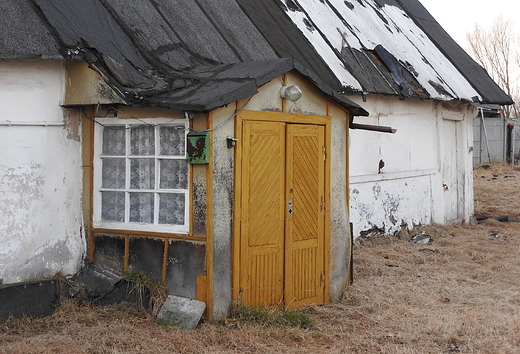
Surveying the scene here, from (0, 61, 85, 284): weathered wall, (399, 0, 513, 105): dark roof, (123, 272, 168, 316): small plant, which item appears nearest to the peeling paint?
(0, 61, 85, 284): weathered wall

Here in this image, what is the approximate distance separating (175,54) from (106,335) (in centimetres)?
328

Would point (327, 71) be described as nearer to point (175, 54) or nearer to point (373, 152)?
point (373, 152)

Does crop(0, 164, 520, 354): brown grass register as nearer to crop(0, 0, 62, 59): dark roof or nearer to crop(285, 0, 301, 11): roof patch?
crop(0, 0, 62, 59): dark roof

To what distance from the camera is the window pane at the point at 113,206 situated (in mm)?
7191

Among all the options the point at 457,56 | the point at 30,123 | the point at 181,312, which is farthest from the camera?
the point at 457,56

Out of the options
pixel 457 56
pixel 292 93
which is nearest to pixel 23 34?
pixel 292 93

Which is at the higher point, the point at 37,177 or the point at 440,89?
the point at 440,89

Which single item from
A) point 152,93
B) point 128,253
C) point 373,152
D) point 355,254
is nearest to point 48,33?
point 152,93

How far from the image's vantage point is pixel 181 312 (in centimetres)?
657

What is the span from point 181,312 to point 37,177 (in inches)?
77.8

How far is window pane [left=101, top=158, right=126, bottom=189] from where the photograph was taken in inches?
283

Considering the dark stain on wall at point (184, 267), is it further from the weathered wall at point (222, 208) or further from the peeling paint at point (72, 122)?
the peeling paint at point (72, 122)

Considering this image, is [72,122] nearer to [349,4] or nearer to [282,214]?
[282,214]

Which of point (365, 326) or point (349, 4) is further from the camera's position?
point (349, 4)
